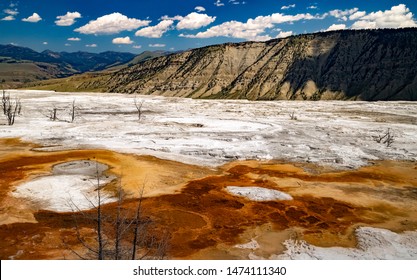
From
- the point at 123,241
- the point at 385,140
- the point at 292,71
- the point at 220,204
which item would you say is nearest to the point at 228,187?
the point at 220,204

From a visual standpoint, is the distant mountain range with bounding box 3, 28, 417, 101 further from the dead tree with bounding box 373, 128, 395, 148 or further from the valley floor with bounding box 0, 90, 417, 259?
the valley floor with bounding box 0, 90, 417, 259

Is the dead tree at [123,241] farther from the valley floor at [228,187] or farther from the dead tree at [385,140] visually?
the dead tree at [385,140]

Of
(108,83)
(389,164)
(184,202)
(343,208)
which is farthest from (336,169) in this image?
(108,83)

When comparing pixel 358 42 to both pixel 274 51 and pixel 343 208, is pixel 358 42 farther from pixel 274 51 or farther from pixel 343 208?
pixel 343 208

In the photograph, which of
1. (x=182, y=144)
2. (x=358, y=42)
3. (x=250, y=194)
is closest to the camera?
(x=250, y=194)

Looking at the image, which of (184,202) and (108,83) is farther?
(108,83)

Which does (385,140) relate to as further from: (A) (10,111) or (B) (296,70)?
(B) (296,70)

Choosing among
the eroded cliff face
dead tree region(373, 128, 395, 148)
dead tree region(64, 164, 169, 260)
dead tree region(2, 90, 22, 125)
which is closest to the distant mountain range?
the eroded cliff face
